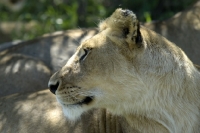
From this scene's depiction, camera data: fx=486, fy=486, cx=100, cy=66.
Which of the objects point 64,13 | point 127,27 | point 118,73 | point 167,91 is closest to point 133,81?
point 118,73

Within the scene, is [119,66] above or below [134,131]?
above

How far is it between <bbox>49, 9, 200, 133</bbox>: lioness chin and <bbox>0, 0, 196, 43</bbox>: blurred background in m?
3.49

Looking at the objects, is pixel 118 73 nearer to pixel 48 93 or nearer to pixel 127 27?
pixel 127 27

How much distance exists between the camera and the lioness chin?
3703 millimetres

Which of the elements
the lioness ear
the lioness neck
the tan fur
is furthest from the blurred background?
the lioness ear

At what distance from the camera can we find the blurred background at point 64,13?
25.7ft

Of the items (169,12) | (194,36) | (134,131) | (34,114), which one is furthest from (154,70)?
(169,12)

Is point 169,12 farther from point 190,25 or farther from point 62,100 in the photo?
point 62,100

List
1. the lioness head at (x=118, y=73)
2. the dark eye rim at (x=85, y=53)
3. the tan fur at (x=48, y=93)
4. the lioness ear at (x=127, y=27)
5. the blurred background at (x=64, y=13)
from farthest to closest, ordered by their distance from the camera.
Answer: the blurred background at (x=64, y=13)
the tan fur at (x=48, y=93)
the dark eye rim at (x=85, y=53)
the lioness head at (x=118, y=73)
the lioness ear at (x=127, y=27)

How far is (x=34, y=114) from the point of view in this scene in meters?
4.47

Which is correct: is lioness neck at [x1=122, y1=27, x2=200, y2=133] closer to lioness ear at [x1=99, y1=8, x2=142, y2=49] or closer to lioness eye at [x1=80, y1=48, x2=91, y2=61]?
lioness ear at [x1=99, y1=8, x2=142, y2=49]

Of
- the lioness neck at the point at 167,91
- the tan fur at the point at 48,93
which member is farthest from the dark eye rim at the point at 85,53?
the tan fur at the point at 48,93

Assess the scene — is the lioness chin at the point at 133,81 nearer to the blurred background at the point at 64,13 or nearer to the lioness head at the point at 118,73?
the lioness head at the point at 118,73

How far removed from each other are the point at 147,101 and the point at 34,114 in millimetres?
1202
